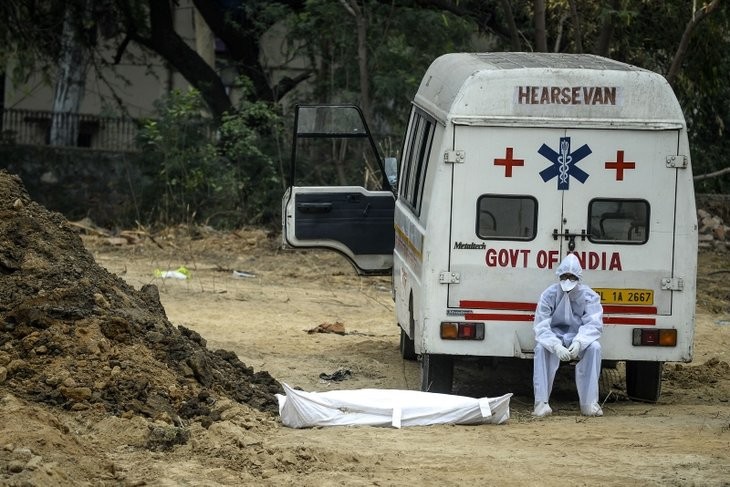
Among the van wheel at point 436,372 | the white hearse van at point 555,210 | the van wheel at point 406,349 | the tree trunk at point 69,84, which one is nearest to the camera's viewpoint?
the white hearse van at point 555,210

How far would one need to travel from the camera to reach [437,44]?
76.5 feet

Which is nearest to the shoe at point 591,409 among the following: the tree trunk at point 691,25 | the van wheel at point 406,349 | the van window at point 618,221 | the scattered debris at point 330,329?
the van window at point 618,221

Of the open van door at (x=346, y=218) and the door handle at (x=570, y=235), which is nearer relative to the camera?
the door handle at (x=570, y=235)

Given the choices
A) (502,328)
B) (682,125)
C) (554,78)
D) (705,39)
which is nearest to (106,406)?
(502,328)

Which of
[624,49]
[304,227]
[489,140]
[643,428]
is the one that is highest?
[624,49]

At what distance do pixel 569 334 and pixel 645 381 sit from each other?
1.20 meters

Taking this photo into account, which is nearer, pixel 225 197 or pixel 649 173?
pixel 649 173

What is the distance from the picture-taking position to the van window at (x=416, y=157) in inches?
434

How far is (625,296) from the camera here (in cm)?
1012

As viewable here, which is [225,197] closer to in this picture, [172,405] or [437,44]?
[437,44]

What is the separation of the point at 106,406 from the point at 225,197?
14.3 m

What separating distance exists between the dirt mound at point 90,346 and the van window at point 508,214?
1995mm

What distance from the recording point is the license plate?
10094 millimetres

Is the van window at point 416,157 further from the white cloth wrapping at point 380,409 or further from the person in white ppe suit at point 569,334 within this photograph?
the white cloth wrapping at point 380,409
